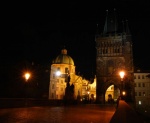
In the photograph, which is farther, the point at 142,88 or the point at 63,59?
the point at 63,59

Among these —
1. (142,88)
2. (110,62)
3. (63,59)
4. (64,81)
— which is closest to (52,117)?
(110,62)

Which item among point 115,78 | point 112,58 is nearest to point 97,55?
point 112,58

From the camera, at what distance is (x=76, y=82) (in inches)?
3110

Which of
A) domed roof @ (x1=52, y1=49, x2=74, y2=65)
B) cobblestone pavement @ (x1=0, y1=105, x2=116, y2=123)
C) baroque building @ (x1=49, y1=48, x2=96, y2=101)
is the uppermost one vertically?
domed roof @ (x1=52, y1=49, x2=74, y2=65)

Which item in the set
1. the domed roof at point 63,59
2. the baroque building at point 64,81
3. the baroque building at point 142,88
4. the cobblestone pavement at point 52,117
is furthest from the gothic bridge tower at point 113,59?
the cobblestone pavement at point 52,117

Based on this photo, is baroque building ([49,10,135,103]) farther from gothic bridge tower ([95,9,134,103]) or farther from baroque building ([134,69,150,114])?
baroque building ([134,69,150,114])

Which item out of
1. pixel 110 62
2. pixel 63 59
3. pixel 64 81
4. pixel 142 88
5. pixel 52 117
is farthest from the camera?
pixel 63 59

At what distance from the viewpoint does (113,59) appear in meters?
61.3

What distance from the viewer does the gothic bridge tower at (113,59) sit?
58781 mm

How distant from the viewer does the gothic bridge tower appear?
193 feet

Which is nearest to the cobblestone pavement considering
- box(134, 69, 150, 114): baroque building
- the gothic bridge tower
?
the gothic bridge tower

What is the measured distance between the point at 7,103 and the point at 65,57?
52.4 m

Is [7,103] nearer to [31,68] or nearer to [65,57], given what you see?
[31,68]

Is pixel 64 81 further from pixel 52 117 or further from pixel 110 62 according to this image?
pixel 52 117
